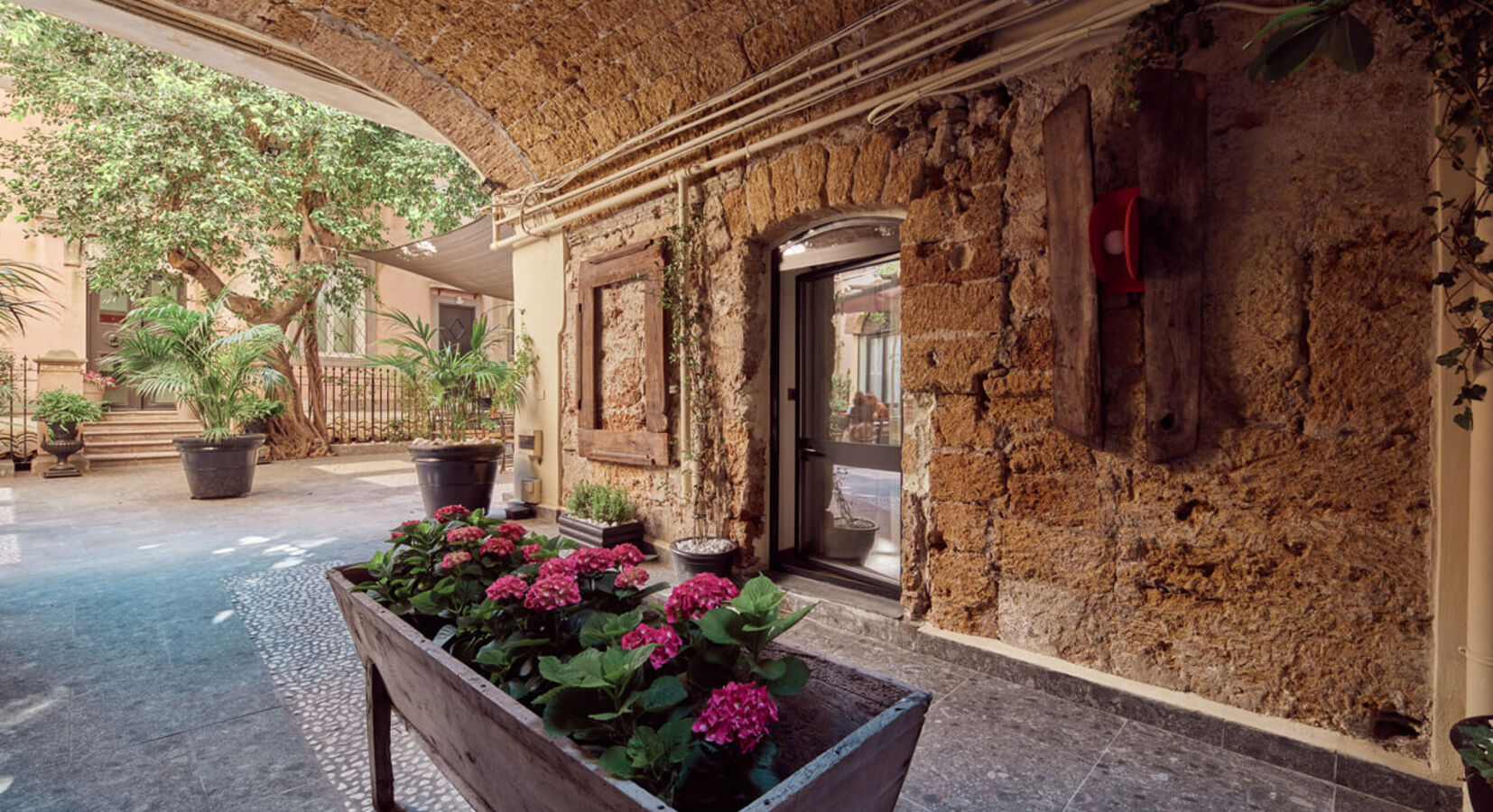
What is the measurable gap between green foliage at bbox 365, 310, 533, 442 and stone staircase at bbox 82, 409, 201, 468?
5.46m

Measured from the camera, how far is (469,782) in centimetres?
122

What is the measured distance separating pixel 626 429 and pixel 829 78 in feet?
7.69

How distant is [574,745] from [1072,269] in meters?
2.00

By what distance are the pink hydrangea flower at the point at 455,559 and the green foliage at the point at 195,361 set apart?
602 cm

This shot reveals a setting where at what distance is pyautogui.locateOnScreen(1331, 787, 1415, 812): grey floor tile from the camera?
164 centimetres

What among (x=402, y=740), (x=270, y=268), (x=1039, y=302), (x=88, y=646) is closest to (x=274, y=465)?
(x=270, y=268)

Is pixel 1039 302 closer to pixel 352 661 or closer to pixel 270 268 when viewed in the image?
pixel 352 661

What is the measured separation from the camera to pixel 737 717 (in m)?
0.92

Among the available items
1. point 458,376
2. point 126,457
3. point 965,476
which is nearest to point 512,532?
point 965,476

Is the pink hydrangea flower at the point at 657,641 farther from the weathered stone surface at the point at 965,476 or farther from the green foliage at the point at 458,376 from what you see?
the green foliage at the point at 458,376

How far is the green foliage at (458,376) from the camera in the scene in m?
4.91

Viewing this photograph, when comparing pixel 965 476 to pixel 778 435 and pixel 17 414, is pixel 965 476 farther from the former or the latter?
pixel 17 414

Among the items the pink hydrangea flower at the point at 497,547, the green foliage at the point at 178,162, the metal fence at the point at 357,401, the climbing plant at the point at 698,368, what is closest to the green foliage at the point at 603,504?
the climbing plant at the point at 698,368

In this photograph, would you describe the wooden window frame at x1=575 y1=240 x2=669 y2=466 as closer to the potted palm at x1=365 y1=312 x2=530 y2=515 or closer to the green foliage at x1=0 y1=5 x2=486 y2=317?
the potted palm at x1=365 y1=312 x2=530 y2=515
